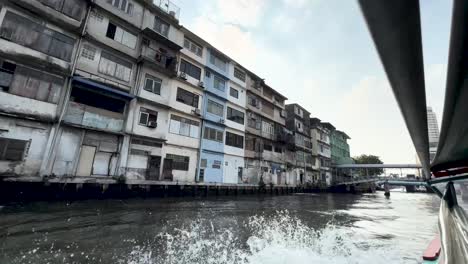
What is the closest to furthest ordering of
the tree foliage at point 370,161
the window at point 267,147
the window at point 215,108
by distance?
the window at point 215,108
the window at point 267,147
the tree foliage at point 370,161

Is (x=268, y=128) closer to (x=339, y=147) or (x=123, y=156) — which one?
(x=123, y=156)

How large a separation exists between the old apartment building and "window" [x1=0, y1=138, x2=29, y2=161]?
36mm

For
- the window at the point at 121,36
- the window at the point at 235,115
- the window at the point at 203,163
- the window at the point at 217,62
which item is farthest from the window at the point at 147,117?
the window at the point at 217,62

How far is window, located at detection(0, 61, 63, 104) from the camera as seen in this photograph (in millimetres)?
11492

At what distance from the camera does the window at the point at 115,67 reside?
1539cm

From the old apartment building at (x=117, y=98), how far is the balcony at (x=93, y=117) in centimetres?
6

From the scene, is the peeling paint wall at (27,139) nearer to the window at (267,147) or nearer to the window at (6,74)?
the window at (6,74)

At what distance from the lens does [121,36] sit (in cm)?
1669

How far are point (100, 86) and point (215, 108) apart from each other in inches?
453

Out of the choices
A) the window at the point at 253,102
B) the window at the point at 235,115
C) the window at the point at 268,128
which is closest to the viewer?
the window at the point at 235,115

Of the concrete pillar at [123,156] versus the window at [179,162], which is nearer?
the concrete pillar at [123,156]

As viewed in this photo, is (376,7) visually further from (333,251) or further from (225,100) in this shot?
(225,100)

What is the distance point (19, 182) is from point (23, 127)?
2.92 meters

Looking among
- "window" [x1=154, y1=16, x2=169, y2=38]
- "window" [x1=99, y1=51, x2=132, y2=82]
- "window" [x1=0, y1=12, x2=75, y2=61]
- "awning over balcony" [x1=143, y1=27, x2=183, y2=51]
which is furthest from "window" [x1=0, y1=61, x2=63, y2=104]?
"window" [x1=154, y1=16, x2=169, y2=38]
